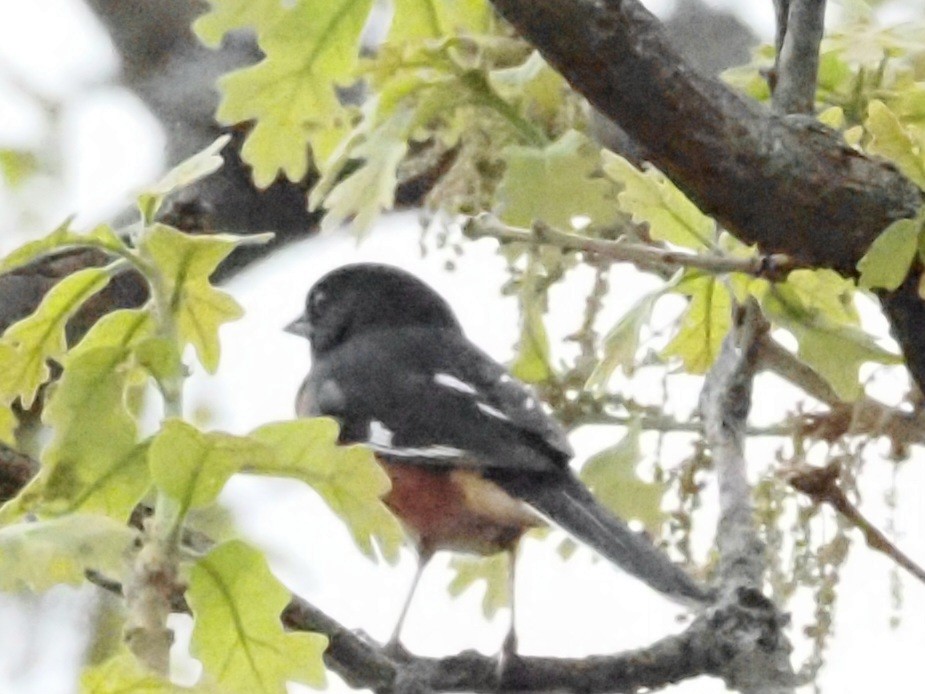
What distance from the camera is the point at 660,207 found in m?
1.02

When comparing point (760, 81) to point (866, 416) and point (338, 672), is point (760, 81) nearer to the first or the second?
point (866, 416)

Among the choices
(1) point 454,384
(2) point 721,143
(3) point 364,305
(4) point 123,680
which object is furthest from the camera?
(3) point 364,305

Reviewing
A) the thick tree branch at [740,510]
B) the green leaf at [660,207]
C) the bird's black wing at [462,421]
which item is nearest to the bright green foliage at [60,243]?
the green leaf at [660,207]

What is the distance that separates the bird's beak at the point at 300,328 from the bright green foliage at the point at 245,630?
148 cm

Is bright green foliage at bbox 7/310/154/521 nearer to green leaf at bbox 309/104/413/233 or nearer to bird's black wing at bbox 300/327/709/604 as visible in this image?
green leaf at bbox 309/104/413/233

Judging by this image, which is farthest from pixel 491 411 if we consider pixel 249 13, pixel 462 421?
pixel 249 13

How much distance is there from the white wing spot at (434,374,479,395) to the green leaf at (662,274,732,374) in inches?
23.1

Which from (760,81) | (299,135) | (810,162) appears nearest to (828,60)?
(760,81)

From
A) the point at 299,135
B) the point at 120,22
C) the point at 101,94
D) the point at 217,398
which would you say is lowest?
the point at 217,398

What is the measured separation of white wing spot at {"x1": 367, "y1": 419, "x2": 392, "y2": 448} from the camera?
1.65 metres

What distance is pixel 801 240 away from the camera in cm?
90

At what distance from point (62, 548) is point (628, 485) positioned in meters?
0.57

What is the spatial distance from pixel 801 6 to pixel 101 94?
106 centimetres

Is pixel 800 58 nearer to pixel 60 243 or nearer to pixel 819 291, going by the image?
pixel 819 291
